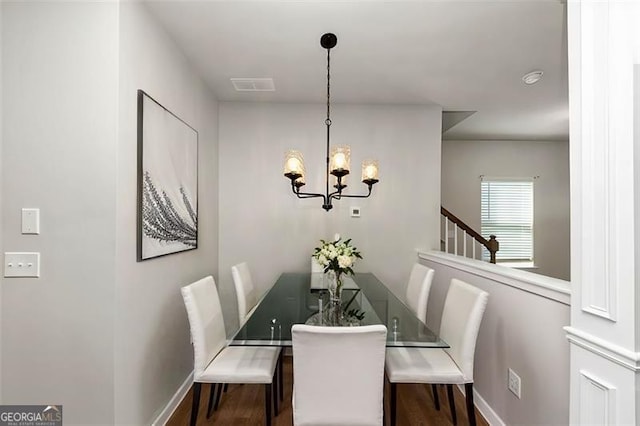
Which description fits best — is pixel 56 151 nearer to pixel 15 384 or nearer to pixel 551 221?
pixel 15 384

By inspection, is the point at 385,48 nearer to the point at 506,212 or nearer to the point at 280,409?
the point at 280,409

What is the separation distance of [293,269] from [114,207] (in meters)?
2.30

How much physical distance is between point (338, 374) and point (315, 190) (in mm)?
2487

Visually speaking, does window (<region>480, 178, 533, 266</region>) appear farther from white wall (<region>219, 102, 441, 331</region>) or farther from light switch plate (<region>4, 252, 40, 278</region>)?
light switch plate (<region>4, 252, 40, 278</region>)

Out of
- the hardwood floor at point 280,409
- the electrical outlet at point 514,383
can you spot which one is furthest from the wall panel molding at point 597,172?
the hardwood floor at point 280,409

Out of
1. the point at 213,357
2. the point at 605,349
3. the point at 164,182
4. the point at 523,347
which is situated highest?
the point at 164,182

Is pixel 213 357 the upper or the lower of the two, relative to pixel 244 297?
lower

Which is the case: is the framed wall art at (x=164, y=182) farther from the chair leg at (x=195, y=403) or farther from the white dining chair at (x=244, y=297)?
the chair leg at (x=195, y=403)

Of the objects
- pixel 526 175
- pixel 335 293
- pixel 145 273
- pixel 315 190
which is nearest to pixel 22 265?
pixel 145 273

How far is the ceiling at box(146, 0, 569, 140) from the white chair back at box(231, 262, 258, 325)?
64.8 inches

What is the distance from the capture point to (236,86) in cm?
338

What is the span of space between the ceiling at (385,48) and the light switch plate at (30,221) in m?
1.32

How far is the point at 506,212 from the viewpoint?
579 centimetres

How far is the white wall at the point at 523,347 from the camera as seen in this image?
1722 mm
